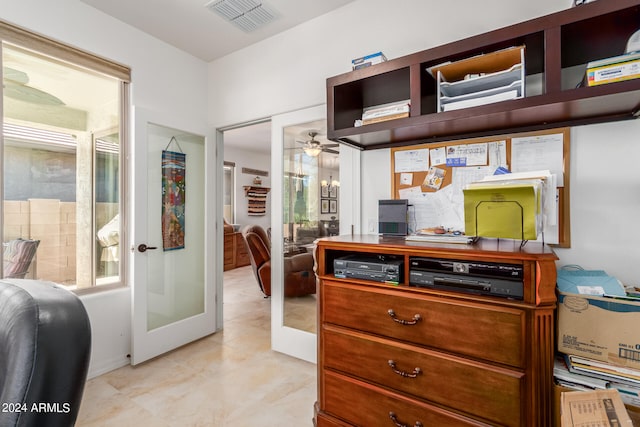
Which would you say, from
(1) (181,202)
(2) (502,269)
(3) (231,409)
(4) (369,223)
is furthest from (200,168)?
(2) (502,269)

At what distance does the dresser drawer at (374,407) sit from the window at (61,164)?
6.91 ft

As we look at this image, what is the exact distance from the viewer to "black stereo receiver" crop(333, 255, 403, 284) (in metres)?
1.55

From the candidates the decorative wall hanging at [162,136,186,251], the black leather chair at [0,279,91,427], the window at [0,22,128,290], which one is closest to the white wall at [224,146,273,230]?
the decorative wall hanging at [162,136,186,251]

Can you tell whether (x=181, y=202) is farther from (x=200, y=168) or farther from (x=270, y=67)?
(x=270, y=67)

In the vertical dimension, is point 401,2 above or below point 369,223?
above

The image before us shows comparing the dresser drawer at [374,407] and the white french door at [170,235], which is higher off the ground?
the white french door at [170,235]

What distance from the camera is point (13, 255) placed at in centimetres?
216

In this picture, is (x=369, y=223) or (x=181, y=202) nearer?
(x=369, y=223)

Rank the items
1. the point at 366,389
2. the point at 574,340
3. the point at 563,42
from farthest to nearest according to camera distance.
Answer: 1. the point at 366,389
2. the point at 563,42
3. the point at 574,340

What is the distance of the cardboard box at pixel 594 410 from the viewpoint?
849 mm


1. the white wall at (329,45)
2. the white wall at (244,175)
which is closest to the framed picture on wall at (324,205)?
the white wall at (329,45)

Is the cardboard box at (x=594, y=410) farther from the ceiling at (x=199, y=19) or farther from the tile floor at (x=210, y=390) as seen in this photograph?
the ceiling at (x=199, y=19)

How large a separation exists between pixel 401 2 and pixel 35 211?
303 centimetres

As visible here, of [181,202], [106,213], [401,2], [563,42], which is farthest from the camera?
[181,202]
